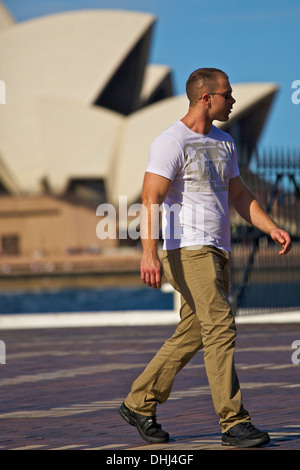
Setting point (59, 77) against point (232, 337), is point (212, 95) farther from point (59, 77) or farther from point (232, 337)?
point (59, 77)

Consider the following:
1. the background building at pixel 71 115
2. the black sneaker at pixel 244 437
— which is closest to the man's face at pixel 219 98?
the black sneaker at pixel 244 437

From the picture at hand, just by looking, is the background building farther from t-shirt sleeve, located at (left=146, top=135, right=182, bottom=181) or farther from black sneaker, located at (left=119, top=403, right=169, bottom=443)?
t-shirt sleeve, located at (left=146, top=135, right=182, bottom=181)

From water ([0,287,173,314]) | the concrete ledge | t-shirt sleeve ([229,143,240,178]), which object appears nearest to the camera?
t-shirt sleeve ([229,143,240,178])

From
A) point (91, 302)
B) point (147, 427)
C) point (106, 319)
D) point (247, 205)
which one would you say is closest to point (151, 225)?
point (247, 205)

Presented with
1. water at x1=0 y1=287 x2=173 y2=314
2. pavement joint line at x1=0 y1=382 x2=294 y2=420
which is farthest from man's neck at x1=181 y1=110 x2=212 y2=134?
water at x1=0 y1=287 x2=173 y2=314

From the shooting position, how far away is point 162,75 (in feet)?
232

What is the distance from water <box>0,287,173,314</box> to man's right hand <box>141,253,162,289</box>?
26.3 metres

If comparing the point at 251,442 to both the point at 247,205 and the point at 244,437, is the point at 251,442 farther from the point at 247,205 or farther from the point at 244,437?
the point at 247,205

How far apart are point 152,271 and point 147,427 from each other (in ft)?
2.25

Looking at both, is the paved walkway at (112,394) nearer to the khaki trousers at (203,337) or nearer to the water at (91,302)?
the khaki trousers at (203,337)

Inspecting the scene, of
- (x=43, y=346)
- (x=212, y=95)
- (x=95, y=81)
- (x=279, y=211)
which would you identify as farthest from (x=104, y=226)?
(x=212, y=95)

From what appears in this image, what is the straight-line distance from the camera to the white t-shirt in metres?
3.97
